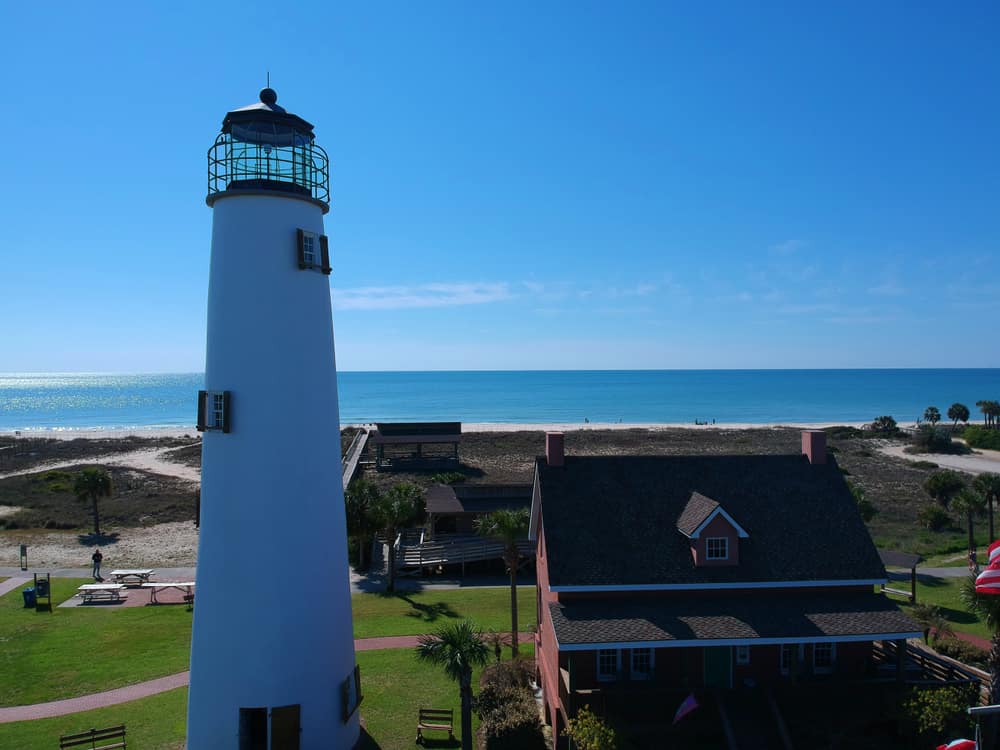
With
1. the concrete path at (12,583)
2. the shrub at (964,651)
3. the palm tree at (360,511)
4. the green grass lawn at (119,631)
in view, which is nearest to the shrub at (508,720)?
the green grass lawn at (119,631)

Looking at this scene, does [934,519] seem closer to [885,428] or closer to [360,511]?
[360,511]

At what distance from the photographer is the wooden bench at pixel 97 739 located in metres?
16.7

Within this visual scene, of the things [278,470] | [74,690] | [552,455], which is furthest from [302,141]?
[74,690]

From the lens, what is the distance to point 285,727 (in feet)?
46.5

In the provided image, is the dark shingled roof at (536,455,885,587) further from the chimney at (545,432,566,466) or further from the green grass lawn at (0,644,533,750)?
the green grass lawn at (0,644,533,750)

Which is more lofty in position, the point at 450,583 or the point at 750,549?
the point at 750,549

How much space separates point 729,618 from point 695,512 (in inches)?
122

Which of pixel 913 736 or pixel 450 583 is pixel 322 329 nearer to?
pixel 913 736

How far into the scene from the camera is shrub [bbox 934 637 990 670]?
2209 centimetres

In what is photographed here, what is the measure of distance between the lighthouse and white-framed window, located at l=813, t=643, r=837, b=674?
1376 centimetres

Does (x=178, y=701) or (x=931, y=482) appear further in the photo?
(x=931, y=482)

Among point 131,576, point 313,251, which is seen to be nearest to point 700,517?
point 313,251

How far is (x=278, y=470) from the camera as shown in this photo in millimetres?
14195

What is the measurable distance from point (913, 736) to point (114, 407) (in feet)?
732
